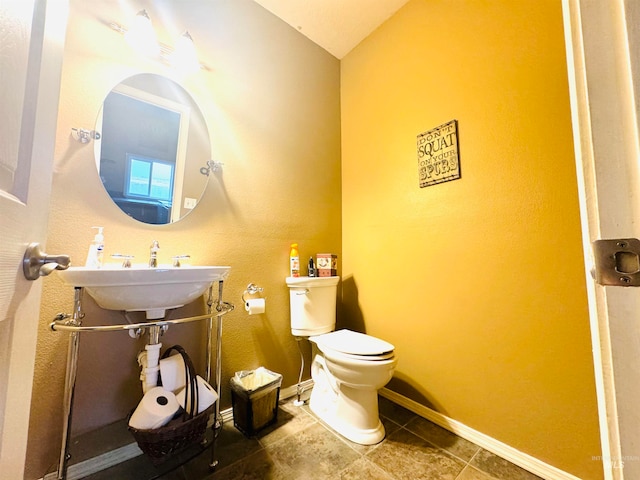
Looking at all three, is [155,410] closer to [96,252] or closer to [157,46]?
[96,252]

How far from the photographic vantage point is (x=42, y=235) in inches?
20.5

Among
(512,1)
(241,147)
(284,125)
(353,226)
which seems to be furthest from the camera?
(353,226)

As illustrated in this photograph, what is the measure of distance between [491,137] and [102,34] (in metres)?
1.84

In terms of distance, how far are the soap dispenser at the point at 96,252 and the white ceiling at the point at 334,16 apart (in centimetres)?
171

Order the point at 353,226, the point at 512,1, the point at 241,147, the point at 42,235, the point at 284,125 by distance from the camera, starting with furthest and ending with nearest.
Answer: the point at 353,226 → the point at 284,125 → the point at 241,147 → the point at 512,1 → the point at 42,235

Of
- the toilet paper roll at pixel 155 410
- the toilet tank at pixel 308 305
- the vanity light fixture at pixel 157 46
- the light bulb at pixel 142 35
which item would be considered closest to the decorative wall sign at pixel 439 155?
the toilet tank at pixel 308 305

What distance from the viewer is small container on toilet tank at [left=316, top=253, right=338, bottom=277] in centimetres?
170

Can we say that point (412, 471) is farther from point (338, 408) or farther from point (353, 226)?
point (353, 226)

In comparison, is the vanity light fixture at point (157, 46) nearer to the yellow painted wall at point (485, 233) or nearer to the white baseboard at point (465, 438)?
the yellow painted wall at point (485, 233)

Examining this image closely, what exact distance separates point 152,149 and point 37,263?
3.32ft

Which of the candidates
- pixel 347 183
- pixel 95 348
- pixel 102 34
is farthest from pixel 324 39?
pixel 95 348

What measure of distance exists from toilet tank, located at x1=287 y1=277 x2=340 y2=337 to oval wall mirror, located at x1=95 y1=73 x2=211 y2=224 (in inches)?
29.6

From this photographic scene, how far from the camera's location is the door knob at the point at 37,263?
1.44 feet

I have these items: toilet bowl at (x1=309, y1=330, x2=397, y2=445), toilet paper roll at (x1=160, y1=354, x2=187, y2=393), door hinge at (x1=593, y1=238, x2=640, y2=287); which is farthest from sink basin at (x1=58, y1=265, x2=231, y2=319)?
door hinge at (x1=593, y1=238, x2=640, y2=287)
